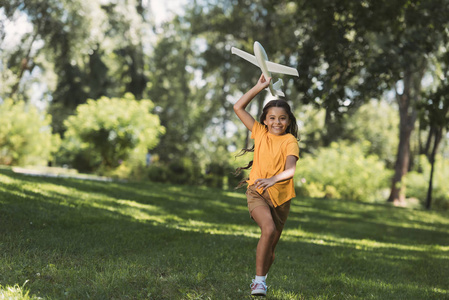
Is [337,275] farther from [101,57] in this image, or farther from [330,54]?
[101,57]

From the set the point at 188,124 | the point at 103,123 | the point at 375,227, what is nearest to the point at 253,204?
the point at 375,227

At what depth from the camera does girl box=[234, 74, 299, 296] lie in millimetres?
3752

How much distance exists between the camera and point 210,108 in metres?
35.6

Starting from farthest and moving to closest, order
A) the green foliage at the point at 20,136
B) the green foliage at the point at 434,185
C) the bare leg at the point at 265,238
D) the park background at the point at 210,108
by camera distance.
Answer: the green foliage at the point at 434,185 < the green foliage at the point at 20,136 < the park background at the point at 210,108 < the bare leg at the point at 265,238

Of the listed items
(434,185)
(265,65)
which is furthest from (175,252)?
(434,185)

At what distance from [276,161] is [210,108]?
104 feet

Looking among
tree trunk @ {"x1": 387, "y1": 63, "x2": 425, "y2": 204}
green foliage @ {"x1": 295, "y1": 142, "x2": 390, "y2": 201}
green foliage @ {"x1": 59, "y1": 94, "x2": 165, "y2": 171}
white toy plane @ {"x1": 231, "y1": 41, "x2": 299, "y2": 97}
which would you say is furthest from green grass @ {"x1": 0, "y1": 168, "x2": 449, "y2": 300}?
tree trunk @ {"x1": 387, "y1": 63, "x2": 425, "y2": 204}

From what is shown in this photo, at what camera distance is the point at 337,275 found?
17.3 feet

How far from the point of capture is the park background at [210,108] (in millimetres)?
8625

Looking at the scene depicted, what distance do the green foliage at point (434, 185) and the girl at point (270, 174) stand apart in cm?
2002

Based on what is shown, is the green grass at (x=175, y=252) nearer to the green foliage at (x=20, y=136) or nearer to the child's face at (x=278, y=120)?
the child's face at (x=278, y=120)

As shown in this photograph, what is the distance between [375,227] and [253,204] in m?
7.97

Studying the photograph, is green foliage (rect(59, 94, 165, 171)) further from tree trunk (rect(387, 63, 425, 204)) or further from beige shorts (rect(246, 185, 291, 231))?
beige shorts (rect(246, 185, 291, 231))

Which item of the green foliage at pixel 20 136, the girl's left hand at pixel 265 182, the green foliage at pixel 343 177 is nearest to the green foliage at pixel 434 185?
the green foliage at pixel 343 177
